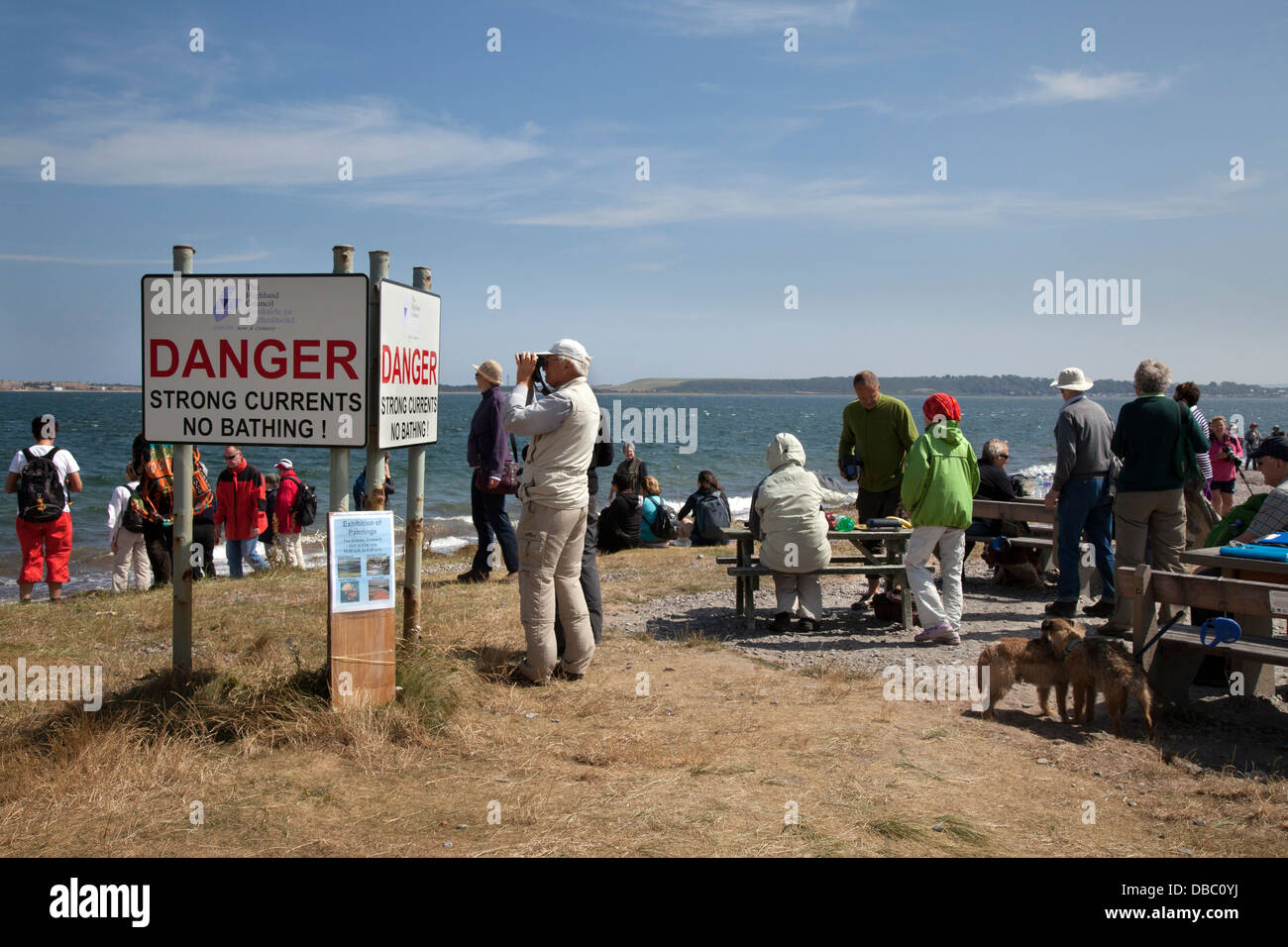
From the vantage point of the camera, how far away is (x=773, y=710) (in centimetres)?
558

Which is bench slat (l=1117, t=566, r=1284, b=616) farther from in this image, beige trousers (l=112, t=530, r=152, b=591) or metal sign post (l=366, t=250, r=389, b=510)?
beige trousers (l=112, t=530, r=152, b=591)

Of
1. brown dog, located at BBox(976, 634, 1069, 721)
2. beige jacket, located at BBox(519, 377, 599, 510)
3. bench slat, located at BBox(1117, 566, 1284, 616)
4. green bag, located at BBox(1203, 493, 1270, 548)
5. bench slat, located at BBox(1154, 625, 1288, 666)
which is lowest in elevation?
brown dog, located at BBox(976, 634, 1069, 721)

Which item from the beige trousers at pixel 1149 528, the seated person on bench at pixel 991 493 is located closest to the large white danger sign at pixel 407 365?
the beige trousers at pixel 1149 528

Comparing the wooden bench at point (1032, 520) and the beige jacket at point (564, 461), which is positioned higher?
the beige jacket at point (564, 461)

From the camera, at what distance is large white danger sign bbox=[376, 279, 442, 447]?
523 cm

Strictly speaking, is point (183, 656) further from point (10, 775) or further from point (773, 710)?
point (773, 710)

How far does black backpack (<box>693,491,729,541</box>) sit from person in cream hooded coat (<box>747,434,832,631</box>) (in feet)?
19.5

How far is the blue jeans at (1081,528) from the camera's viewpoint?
26.0 feet

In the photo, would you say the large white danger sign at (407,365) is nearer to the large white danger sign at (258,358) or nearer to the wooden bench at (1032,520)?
the large white danger sign at (258,358)

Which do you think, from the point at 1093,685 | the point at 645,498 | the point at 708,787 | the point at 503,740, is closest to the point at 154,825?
the point at 503,740

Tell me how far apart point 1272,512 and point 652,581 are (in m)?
5.63

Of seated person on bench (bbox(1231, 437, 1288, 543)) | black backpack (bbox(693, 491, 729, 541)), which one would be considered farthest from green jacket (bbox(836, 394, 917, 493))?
black backpack (bbox(693, 491, 729, 541))

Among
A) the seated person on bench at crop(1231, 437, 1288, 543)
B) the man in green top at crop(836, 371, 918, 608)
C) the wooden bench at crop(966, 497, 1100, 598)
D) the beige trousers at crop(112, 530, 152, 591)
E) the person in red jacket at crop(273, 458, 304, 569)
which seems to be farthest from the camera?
the person in red jacket at crop(273, 458, 304, 569)

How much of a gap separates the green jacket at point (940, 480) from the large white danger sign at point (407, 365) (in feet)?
11.3
